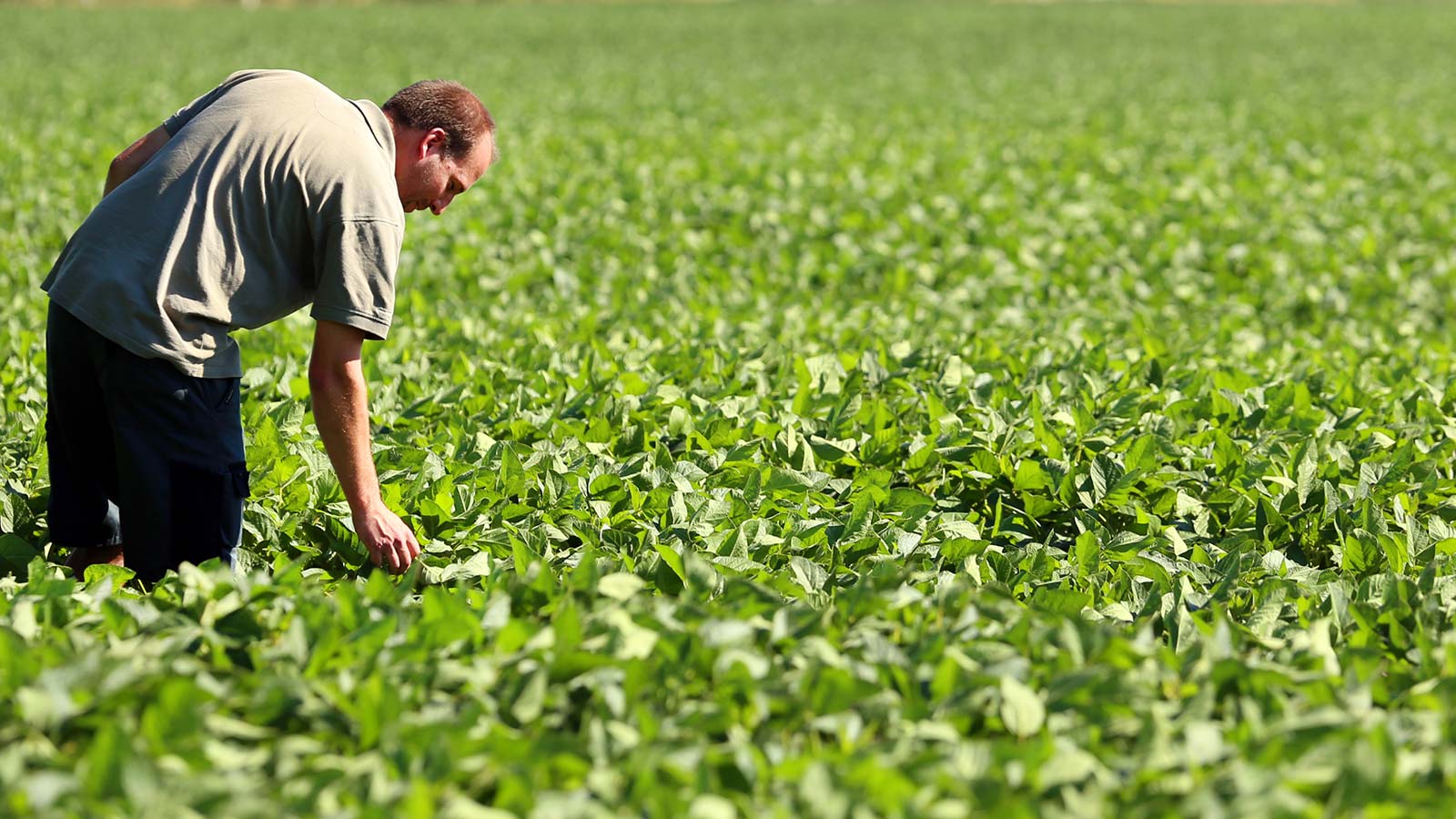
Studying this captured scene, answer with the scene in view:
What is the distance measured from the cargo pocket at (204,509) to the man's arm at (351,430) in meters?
0.40

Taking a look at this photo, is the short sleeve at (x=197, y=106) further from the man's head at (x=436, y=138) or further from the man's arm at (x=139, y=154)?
the man's head at (x=436, y=138)

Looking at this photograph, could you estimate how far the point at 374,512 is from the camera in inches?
136

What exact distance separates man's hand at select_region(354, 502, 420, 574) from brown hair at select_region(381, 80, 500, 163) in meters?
1.03

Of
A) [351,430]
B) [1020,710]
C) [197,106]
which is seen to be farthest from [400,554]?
[1020,710]

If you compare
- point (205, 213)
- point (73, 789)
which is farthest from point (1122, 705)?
point (205, 213)

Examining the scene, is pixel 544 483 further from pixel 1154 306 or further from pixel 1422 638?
pixel 1154 306

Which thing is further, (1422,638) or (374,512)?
(374,512)

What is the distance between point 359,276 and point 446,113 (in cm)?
57

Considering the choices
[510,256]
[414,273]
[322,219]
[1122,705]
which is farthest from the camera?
[510,256]

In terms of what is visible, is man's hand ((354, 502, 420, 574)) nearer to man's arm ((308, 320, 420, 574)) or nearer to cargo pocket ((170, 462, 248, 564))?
man's arm ((308, 320, 420, 574))

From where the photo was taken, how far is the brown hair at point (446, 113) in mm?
3570

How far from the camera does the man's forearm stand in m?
3.36

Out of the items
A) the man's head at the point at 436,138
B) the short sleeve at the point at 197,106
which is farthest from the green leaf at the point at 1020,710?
the short sleeve at the point at 197,106

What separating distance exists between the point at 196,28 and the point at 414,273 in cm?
2786
